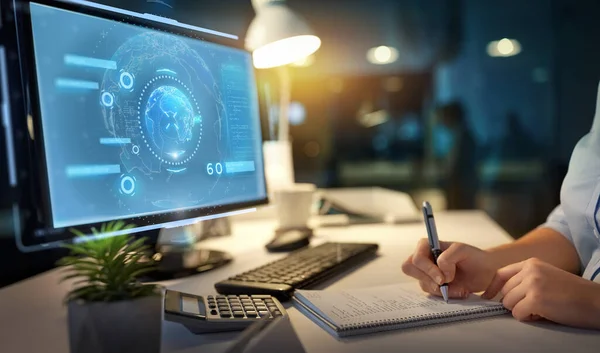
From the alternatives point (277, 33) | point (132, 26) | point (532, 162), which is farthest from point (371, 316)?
point (532, 162)

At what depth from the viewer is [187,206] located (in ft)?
2.80

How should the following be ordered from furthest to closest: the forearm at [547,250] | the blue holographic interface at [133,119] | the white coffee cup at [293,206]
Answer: the white coffee cup at [293,206] → the forearm at [547,250] → the blue holographic interface at [133,119]

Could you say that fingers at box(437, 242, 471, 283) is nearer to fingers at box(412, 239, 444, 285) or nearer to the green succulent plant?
fingers at box(412, 239, 444, 285)

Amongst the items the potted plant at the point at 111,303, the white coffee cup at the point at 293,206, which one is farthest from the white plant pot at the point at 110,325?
the white coffee cup at the point at 293,206

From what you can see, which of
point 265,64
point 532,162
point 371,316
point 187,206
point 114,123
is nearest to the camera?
point 371,316

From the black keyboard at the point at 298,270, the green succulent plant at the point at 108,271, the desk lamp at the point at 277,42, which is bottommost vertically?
the black keyboard at the point at 298,270

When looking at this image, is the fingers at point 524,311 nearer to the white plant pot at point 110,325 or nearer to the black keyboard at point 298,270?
the black keyboard at point 298,270

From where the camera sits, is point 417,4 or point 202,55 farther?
point 417,4

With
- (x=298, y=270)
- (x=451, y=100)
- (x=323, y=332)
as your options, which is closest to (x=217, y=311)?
(x=323, y=332)

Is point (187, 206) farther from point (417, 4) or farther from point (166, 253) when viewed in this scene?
point (417, 4)

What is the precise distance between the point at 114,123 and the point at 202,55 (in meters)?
0.25

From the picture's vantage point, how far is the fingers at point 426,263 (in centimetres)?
69

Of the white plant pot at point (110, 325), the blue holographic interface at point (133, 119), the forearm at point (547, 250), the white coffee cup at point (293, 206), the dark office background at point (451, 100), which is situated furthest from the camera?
the dark office background at point (451, 100)

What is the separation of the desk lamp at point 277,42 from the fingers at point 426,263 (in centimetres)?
56
